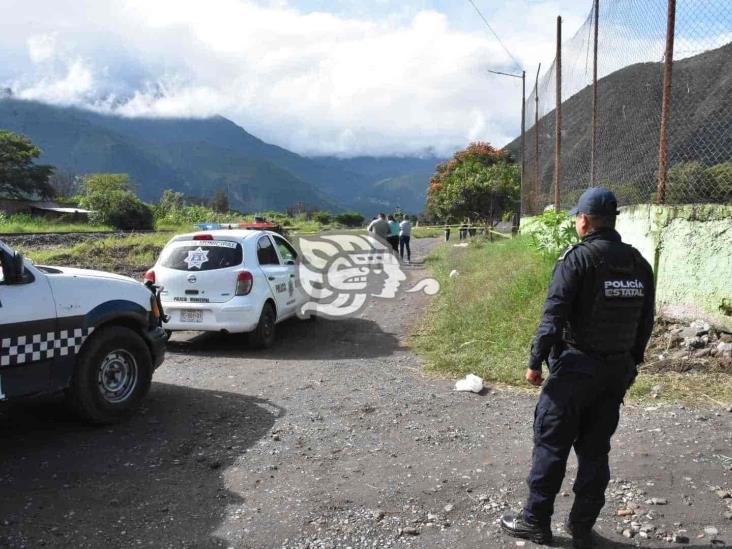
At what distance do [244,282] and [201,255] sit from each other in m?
0.70

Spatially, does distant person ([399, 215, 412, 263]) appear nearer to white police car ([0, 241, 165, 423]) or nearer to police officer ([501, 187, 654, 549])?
white police car ([0, 241, 165, 423])

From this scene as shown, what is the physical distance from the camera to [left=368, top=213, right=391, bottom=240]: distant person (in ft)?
58.9

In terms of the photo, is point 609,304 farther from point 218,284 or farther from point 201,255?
point 201,255

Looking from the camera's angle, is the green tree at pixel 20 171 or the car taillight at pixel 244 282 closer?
the car taillight at pixel 244 282

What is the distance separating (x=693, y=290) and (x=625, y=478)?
3507 mm

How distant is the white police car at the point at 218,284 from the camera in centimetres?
735

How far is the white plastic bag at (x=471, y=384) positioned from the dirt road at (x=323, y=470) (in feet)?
0.43

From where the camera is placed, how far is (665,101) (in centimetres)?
679

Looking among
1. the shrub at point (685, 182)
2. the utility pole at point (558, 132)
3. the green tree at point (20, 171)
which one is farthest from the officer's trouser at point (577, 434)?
the green tree at point (20, 171)

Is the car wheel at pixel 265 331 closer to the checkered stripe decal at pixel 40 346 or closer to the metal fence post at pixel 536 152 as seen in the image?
the checkered stripe decal at pixel 40 346


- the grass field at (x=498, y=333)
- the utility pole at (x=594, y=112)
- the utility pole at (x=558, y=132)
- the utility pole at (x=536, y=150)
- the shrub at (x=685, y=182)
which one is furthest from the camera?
the utility pole at (x=536, y=150)

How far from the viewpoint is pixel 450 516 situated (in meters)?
3.29

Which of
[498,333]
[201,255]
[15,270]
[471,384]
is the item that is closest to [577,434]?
[471,384]

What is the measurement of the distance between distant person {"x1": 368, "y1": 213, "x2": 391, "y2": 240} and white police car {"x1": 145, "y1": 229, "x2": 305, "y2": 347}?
395 inches
